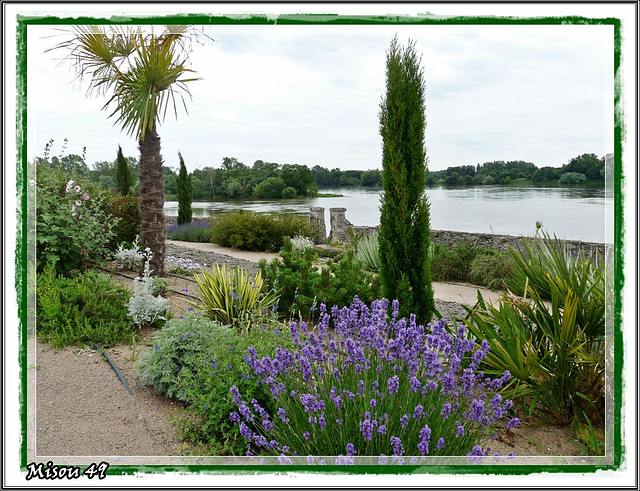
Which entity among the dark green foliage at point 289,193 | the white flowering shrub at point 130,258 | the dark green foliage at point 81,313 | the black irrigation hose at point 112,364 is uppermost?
the dark green foliage at point 289,193

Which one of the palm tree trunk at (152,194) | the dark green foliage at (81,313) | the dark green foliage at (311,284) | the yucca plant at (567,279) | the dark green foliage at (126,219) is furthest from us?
the dark green foliage at (126,219)

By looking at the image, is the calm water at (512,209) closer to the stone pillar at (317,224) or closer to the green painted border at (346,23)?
the stone pillar at (317,224)

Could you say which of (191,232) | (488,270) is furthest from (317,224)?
(488,270)

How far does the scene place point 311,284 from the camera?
19.4 feet

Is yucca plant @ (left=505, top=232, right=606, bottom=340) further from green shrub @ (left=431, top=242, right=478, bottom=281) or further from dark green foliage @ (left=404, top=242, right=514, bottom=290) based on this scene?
green shrub @ (left=431, top=242, right=478, bottom=281)

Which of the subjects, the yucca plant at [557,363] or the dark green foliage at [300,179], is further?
the dark green foliage at [300,179]

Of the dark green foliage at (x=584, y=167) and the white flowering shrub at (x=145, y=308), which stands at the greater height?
the dark green foliage at (x=584, y=167)

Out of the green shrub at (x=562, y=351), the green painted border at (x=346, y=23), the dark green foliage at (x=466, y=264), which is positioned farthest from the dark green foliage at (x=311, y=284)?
the dark green foliage at (x=466, y=264)

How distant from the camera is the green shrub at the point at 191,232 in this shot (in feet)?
51.2

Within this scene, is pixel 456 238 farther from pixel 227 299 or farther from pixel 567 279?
pixel 567 279

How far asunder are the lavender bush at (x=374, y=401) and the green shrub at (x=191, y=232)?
12987mm

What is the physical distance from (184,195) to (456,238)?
31.3ft

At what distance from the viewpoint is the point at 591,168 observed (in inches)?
262

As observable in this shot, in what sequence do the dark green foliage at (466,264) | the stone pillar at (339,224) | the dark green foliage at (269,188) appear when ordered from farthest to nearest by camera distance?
1. the stone pillar at (339,224)
2. the dark green foliage at (269,188)
3. the dark green foliage at (466,264)
